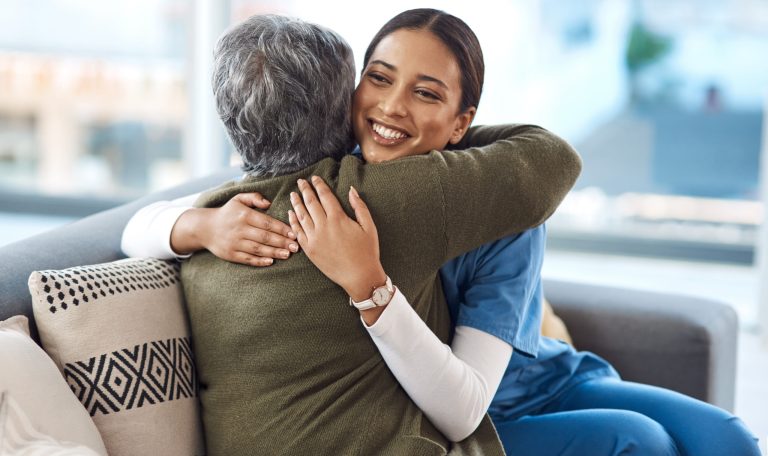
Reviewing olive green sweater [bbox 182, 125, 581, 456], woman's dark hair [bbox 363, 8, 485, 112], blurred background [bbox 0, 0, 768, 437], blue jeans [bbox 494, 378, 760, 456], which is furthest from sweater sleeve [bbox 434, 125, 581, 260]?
blurred background [bbox 0, 0, 768, 437]

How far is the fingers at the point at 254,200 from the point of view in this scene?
132 cm

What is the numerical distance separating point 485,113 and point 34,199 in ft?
8.59

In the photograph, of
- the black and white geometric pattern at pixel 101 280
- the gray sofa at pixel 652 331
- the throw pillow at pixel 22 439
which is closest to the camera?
the throw pillow at pixel 22 439

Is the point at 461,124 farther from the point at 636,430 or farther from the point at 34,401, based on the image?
the point at 34,401

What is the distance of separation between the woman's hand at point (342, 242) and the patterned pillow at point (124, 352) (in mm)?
304

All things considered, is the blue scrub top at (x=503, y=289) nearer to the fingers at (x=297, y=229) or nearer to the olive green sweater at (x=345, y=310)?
the olive green sweater at (x=345, y=310)

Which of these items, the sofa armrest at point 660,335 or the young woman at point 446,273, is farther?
the sofa armrest at point 660,335

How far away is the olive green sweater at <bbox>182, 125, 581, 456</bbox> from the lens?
1.26 meters

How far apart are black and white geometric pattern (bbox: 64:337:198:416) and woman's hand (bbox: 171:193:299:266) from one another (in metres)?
0.17

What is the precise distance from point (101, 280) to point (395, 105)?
1.73ft

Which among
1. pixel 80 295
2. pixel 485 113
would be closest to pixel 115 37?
pixel 485 113

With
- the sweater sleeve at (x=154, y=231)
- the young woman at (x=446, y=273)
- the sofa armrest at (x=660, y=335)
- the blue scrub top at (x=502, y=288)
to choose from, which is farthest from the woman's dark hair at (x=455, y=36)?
the sofa armrest at (x=660, y=335)

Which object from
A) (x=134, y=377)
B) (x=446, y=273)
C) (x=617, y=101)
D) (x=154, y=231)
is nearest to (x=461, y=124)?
(x=446, y=273)

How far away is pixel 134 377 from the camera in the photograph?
1334 millimetres
